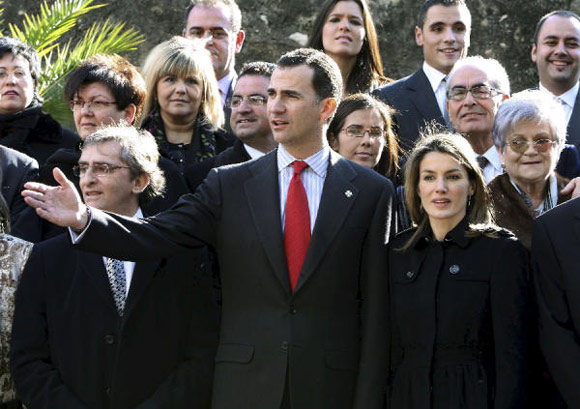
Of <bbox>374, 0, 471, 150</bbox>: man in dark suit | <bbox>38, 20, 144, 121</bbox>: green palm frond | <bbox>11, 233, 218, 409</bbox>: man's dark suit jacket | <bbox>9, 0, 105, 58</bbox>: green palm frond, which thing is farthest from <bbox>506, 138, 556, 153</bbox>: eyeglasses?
<bbox>9, 0, 105, 58</bbox>: green palm frond

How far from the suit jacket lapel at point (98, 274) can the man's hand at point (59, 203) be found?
0.53 m

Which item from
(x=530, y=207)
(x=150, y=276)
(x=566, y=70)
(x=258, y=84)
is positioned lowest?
(x=150, y=276)

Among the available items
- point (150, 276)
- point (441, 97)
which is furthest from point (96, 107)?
point (441, 97)

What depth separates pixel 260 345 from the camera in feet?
12.1

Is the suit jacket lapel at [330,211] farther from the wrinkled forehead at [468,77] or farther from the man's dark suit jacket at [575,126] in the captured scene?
the man's dark suit jacket at [575,126]

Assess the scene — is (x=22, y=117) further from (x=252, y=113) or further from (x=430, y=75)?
(x=430, y=75)

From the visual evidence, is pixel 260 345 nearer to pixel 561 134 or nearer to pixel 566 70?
pixel 561 134

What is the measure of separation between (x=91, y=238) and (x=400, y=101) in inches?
111

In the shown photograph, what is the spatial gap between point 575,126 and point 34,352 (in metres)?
3.57

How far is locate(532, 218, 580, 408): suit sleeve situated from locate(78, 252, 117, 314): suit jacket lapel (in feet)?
5.68

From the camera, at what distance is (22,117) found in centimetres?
548

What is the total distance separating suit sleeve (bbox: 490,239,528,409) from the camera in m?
3.63

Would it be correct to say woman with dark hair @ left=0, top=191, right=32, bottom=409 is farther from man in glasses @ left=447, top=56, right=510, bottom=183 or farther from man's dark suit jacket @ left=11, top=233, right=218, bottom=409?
man in glasses @ left=447, top=56, right=510, bottom=183

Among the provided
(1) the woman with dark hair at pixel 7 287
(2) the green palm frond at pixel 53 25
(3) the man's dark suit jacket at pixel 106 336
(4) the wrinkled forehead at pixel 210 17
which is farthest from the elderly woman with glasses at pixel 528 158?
(2) the green palm frond at pixel 53 25
